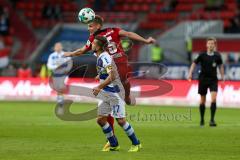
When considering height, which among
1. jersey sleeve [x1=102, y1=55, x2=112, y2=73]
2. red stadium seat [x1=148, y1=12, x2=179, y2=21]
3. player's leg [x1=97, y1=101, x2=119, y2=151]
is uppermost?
jersey sleeve [x1=102, y1=55, x2=112, y2=73]

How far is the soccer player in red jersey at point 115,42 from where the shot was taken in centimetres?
1535

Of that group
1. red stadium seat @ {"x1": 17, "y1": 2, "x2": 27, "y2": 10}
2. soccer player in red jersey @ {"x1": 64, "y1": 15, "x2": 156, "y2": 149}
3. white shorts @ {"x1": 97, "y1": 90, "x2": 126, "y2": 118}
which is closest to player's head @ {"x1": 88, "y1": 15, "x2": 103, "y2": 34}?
soccer player in red jersey @ {"x1": 64, "y1": 15, "x2": 156, "y2": 149}

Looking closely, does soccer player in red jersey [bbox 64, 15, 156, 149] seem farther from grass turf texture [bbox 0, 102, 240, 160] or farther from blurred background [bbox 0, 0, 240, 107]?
blurred background [bbox 0, 0, 240, 107]

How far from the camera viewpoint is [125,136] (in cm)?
1828

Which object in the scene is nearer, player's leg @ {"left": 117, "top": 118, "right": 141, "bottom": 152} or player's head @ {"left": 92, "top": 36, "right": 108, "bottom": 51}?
player's head @ {"left": 92, "top": 36, "right": 108, "bottom": 51}

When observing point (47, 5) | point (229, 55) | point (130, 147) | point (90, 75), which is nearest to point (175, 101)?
point (90, 75)

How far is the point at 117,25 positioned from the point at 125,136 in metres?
23.6

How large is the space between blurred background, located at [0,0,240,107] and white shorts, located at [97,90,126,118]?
18282 mm

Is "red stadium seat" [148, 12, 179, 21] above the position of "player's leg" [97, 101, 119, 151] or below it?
above

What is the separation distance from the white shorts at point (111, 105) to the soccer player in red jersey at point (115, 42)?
89 centimetres

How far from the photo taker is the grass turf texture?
14445mm

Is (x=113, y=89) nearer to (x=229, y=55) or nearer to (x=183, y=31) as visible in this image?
(x=229, y=55)

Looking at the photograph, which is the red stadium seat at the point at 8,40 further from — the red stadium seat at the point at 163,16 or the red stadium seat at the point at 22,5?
the red stadium seat at the point at 163,16

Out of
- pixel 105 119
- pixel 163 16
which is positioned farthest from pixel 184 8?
pixel 105 119
